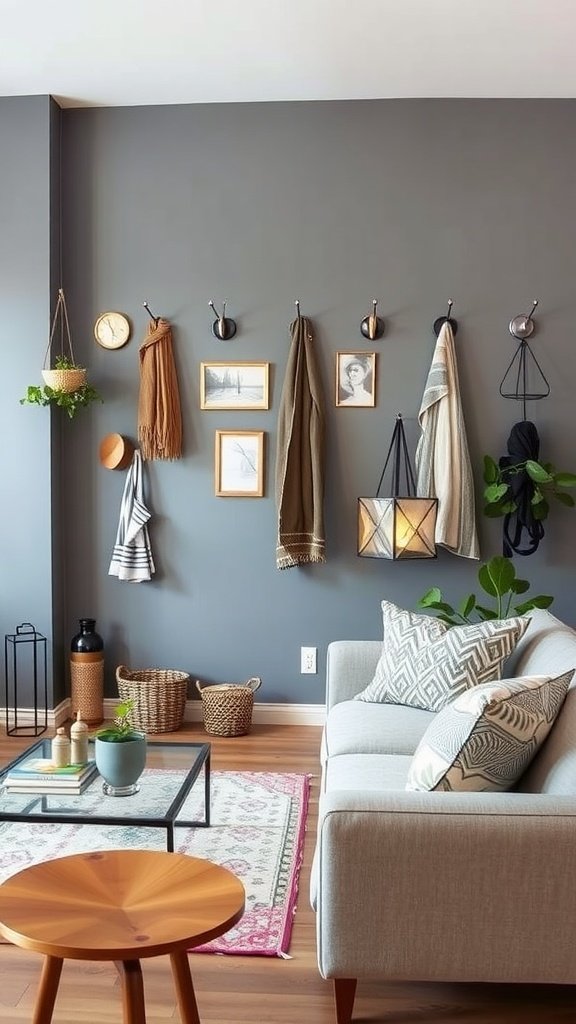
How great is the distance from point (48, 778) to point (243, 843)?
73cm

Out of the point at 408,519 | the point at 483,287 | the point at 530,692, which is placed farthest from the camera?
the point at 483,287

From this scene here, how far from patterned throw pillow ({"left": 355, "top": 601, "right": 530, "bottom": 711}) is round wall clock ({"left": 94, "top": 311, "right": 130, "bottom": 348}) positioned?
80.6 inches

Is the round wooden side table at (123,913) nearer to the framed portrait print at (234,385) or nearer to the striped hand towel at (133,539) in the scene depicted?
the striped hand towel at (133,539)

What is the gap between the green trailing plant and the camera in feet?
14.6

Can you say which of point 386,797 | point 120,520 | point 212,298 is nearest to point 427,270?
point 212,298

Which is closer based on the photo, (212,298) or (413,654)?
(413,654)

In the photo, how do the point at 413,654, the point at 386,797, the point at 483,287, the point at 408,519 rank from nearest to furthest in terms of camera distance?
the point at 386,797
the point at 413,654
the point at 408,519
the point at 483,287

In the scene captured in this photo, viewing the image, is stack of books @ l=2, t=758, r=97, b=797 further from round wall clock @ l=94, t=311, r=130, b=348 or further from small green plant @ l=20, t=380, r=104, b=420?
round wall clock @ l=94, t=311, r=130, b=348

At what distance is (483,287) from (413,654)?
6.73 feet

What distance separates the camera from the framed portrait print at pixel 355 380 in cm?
475

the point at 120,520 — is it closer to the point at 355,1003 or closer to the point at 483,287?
the point at 483,287

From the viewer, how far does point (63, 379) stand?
4.59 meters

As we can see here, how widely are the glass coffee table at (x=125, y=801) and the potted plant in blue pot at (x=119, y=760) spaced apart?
37 mm

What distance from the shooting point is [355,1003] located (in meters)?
2.36
